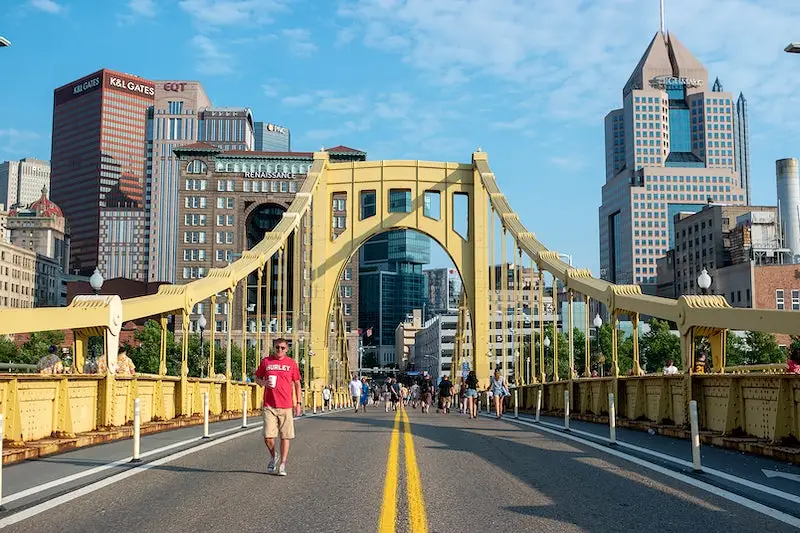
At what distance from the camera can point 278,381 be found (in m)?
11.8

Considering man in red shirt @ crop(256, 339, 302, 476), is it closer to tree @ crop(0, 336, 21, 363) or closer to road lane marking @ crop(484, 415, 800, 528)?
road lane marking @ crop(484, 415, 800, 528)

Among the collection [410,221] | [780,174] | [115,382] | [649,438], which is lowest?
[649,438]

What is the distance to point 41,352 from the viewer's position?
95188 millimetres

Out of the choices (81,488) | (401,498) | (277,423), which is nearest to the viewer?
(401,498)

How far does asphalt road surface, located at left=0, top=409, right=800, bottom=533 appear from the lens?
306 inches

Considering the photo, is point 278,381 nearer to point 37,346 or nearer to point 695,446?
point 695,446

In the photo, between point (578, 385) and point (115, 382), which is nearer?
point (115, 382)

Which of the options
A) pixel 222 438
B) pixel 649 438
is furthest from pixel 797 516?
pixel 222 438

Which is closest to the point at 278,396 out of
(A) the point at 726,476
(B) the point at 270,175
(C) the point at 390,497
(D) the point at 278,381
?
(D) the point at 278,381

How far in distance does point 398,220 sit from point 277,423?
39.1 m

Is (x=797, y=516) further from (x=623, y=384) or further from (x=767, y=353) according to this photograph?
(x=767, y=353)

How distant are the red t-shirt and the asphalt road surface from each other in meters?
0.88

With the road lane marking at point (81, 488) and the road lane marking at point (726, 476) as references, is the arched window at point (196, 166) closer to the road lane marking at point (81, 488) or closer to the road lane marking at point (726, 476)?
the road lane marking at point (81, 488)

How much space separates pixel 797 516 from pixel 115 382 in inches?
498
